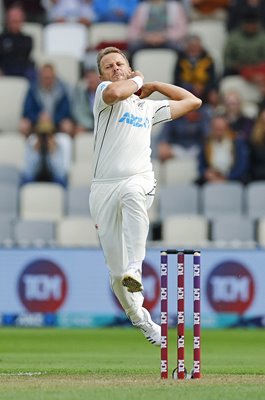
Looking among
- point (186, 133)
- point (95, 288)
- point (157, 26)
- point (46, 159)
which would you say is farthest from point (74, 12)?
point (95, 288)

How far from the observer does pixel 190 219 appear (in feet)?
52.0

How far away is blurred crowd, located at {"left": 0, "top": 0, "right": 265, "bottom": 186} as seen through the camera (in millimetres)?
16844

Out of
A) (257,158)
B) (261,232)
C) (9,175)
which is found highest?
(257,158)

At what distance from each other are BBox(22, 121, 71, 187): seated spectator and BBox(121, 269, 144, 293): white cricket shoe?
28.2ft

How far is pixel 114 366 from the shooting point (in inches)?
399

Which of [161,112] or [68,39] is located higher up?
[68,39]

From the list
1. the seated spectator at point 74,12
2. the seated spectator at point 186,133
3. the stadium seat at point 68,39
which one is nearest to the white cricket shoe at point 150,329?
the seated spectator at point 186,133

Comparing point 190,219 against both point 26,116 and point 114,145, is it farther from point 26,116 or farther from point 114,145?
point 114,145

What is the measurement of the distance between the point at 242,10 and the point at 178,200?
3715mm

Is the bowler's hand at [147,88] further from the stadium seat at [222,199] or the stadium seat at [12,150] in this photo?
the stadium seat at [12,150]

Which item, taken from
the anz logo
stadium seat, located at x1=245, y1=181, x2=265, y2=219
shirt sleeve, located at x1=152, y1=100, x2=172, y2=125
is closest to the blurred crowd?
stadium seat, located at x1=245, y1=181, x2=265, y2=219

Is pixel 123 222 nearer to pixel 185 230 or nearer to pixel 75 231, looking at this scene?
pixel 185 230

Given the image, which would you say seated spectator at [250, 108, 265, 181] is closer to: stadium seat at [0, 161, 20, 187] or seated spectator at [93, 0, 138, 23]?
stadium seat at [0, 161, 20, 187]

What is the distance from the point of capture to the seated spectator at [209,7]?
19484 mm
